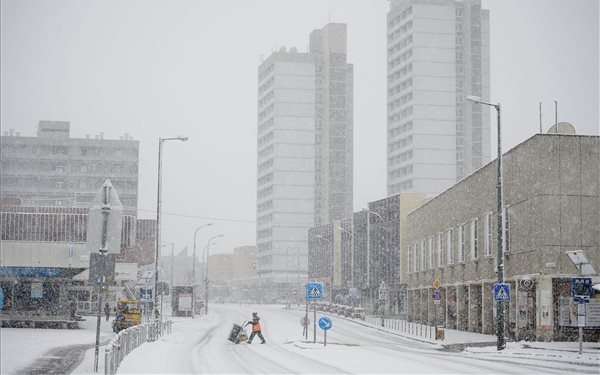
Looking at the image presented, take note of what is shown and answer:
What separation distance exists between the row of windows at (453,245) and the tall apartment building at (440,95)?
90.3m

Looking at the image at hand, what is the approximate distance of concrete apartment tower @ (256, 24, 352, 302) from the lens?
182875 mm

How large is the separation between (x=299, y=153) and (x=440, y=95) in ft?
113

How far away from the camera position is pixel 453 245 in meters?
56.5

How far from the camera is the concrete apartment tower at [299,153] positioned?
183 metres

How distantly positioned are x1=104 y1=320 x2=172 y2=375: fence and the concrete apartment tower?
134369mm

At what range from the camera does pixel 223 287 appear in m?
197

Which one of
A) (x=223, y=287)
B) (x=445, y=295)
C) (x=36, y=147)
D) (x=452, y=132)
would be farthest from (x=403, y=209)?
(x=223, y=287)

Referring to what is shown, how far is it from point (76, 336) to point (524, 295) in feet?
71.7

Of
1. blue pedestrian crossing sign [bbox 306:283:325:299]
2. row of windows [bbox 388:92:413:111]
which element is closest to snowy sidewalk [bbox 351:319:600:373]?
blue pedestrian crossing sign [bbox 306:283:325:299]

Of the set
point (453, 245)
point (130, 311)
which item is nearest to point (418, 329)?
point (453, 245)

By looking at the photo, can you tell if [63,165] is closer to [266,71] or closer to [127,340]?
[266,71]

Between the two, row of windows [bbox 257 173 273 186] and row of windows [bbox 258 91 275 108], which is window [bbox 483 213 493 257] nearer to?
row of windows [bbox 257 173 273 186]

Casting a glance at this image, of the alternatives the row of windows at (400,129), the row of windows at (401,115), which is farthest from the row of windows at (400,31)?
the row of windows at (400,129)

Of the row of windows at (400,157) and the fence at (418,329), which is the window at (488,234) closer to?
the fence at (418,329)
